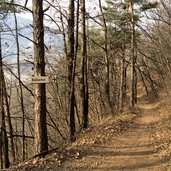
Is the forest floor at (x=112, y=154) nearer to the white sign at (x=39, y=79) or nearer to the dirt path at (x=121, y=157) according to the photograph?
the dirt path at (x=121, y=157)

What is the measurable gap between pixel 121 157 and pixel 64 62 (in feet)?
60.4

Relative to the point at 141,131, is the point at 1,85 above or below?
above

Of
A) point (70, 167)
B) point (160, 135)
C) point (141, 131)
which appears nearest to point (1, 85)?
point (141, 131)

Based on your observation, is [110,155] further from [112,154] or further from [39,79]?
[39,79]

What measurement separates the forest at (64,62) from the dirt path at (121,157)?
1.22 meters

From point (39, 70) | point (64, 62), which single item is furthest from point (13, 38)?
point (39, 70)

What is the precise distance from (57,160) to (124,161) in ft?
5.87

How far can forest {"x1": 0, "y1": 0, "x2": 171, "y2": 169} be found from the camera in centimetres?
1047

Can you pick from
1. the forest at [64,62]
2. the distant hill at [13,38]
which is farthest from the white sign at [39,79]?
the distant hill at [13,38]

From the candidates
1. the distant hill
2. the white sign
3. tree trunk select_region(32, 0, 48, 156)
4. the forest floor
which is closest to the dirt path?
the forest floor

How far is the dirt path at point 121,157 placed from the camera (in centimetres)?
945

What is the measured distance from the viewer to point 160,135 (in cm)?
1328

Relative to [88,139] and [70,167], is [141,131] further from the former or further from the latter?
[70,167]

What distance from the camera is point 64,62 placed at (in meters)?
28.3
